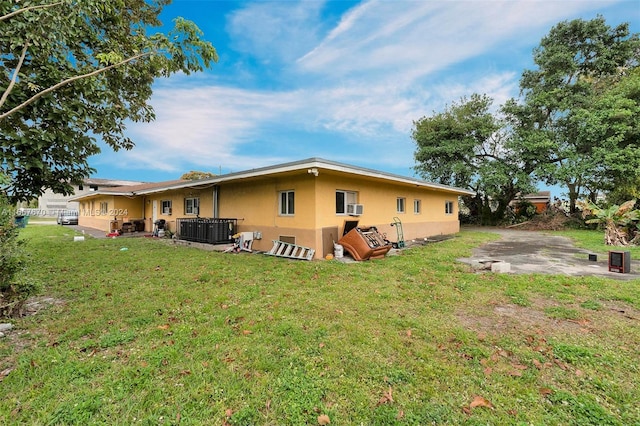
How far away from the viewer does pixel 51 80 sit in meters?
4.38

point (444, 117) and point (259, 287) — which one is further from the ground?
point (444, 117)

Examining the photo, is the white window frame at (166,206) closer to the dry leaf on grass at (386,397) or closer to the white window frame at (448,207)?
the dry leaf on grass at (386,397)

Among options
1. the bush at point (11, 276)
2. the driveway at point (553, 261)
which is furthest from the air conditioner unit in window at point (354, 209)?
the bush at point (11, 276)

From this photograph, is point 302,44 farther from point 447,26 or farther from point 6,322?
point 6,322

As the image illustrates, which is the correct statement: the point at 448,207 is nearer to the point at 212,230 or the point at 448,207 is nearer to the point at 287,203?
the point at 287,203

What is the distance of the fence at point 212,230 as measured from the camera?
10.0m

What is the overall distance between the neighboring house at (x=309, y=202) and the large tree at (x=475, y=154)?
22.2 ft

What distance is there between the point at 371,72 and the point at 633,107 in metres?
16.4

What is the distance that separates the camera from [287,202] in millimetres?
9031

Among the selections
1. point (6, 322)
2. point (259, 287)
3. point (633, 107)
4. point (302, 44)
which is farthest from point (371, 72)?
point (633, 107)

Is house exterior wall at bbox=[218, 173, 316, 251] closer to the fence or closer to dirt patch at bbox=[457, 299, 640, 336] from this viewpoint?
the fence

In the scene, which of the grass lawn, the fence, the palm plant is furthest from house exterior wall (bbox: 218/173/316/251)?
the palm plant

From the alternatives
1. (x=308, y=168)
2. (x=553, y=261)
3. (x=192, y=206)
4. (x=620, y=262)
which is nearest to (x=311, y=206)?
(x=308, y=168)

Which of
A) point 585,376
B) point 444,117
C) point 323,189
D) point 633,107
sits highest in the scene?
point 444,117
